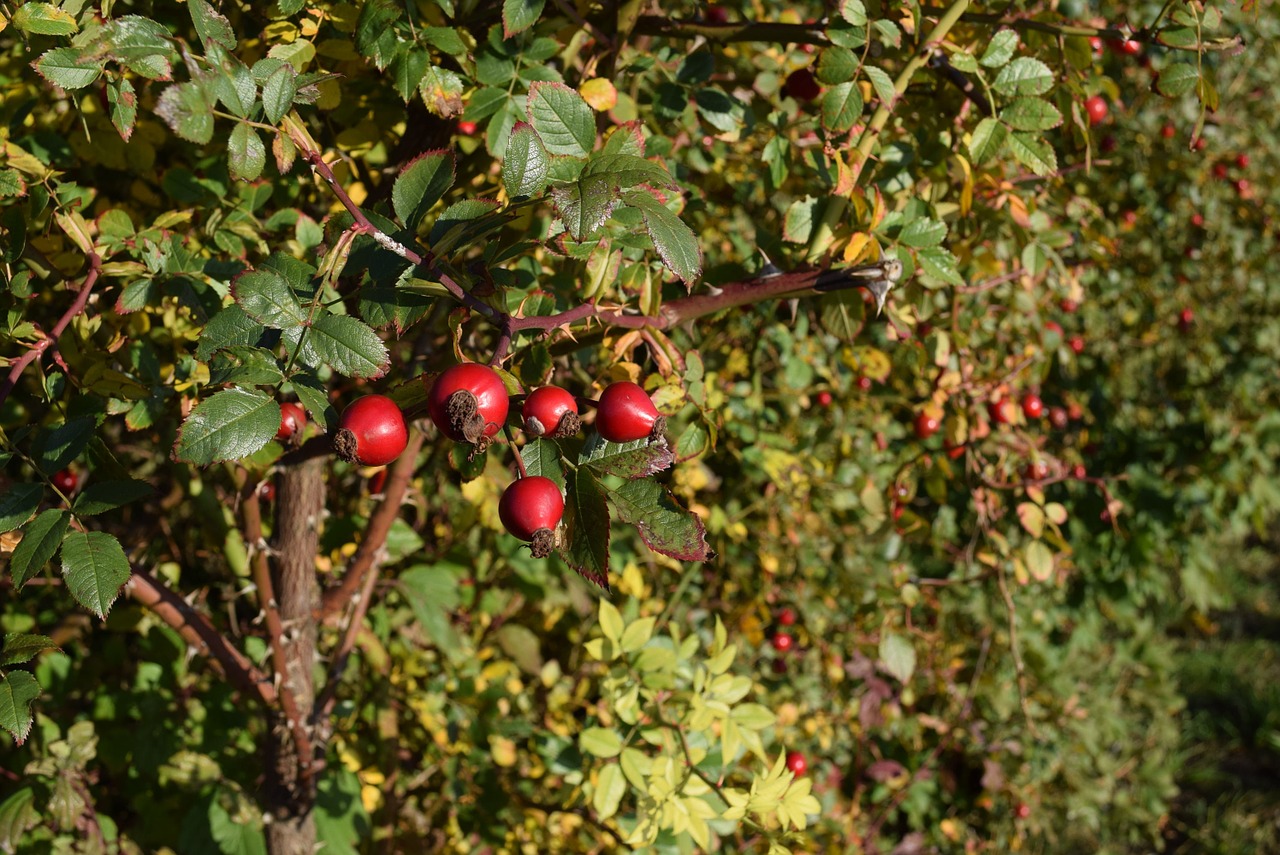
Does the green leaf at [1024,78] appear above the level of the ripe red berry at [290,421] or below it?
above

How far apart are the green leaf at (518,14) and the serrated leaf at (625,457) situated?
1.58 feet

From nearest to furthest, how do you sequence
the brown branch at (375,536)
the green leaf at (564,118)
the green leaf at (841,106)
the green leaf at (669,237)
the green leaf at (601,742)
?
the green leaf at (669,237), the green leaf at (564,118), the green leaf at (841,106), the green leaf at (601,742), the brown branch at (375,536)

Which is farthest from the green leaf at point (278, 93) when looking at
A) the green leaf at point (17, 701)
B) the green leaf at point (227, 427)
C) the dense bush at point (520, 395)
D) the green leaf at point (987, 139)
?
the green leaf at point (987, 139)

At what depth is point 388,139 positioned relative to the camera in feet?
4.50

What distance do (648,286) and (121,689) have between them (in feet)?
4.60

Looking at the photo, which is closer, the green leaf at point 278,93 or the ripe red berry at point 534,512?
the ripe red berry at point 534,512

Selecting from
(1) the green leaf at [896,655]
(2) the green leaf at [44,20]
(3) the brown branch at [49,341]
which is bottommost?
(1) the green leaf at [896,655]

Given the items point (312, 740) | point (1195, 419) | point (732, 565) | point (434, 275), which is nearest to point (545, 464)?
point (434, 275)

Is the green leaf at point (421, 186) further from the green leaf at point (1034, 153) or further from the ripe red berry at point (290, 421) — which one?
the green leaf at point (1034, 153)

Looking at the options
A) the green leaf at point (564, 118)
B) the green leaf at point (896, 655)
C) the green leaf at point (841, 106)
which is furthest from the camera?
the green leaf at point (896, 655)

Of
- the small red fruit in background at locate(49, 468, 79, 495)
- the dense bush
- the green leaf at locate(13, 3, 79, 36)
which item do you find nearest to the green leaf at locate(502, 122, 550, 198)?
the dense bush

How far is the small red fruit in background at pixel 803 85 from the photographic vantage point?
56.3 inches

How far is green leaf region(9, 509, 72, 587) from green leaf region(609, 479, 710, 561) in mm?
448

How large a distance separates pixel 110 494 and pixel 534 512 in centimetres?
41
